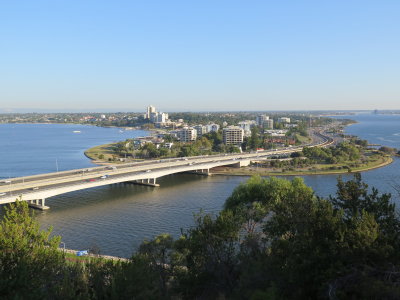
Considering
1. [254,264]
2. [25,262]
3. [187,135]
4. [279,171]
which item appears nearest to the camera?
[25,262]

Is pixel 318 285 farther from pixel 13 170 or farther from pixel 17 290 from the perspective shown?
pixel 13 170

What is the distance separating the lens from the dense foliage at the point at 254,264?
5.71 meters

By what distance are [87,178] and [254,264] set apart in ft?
62.1

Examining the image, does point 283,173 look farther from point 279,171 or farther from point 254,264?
point 254,264

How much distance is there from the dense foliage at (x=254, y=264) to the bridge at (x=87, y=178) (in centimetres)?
713

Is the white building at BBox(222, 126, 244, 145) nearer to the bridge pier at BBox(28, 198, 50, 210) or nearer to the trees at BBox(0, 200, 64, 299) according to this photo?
the bridge pier at BBox(28, 198, 50, 210)

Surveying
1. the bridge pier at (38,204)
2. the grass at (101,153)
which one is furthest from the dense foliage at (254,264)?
the grass at (101,153)

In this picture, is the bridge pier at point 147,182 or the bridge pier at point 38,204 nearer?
the bridge pier at point 38,204

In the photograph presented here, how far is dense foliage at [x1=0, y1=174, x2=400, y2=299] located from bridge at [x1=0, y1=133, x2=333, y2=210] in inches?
281

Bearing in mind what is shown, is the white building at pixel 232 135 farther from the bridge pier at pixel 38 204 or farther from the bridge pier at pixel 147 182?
the bridge pier at pixel 38 204

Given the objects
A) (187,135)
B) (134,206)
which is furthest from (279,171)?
(187,135)

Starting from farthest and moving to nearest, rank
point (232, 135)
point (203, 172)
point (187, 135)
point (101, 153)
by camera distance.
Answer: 1. point (187, 135)
2. point (232, 135)
3. point (101, 153)
4. point (203, 172)

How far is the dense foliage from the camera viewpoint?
5.71m

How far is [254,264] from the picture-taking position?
6848 millimetres
